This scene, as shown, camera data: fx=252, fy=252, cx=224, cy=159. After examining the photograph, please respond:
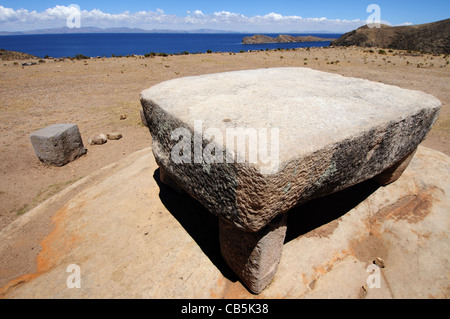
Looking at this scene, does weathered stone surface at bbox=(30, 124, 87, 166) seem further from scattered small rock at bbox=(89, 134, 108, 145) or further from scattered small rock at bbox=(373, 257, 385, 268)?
scattered small rock at bbox=(373, 257, 385, 268)

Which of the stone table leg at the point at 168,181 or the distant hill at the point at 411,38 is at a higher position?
the distant hill at the point at 411,38

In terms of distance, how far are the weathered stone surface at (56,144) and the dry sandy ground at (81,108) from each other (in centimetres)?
16

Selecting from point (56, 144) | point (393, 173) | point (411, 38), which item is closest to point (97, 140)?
point (56, 144)

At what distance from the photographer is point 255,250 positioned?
Answer: 1.76 metres

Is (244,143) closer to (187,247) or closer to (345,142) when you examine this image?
(345,142)

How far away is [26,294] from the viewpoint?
1.91 meters

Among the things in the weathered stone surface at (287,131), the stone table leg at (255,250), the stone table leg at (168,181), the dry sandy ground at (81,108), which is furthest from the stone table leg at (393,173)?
the dry sandy ground at (81,108)

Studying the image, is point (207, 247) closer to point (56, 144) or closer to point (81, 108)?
point (56, 144)

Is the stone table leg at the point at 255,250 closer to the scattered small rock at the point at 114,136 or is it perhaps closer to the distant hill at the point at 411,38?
the scattered small rock at the point at 114,136

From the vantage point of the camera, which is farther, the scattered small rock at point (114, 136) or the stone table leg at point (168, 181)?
the scattered small rock at point (114, 136)

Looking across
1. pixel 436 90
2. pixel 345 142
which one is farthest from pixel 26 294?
pixel 436 90

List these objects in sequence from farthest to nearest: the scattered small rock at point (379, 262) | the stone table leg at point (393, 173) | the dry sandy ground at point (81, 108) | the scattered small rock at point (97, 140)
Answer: the scattered small rock at point (97, 140) < the dry sandy ground at point (81, 108) < the stone table leg at point (393, 173) < the scattered small rock at point (379, 262)

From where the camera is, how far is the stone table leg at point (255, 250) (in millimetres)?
1734

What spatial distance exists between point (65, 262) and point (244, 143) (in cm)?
196
